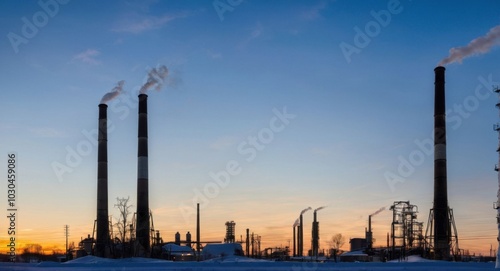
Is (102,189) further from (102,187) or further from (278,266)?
(278,266)

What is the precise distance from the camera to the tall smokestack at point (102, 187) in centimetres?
5891

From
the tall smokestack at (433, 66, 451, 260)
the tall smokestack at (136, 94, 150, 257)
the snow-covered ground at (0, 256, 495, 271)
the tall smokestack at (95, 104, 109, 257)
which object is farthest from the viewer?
the tall smokestack at (95, 104, 109, 257)

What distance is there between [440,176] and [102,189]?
3036 cm

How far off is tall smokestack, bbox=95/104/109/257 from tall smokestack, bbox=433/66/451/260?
29661 mm

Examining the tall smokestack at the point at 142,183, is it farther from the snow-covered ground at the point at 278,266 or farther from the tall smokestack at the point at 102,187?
the snow-covered ground at the point at 278,266

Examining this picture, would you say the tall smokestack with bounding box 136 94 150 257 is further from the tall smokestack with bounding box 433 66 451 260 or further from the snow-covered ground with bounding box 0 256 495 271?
the tall smokestack with bounding box 433 66 451 260

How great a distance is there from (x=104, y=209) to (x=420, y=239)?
98.0 ft

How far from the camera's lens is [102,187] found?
59094 millimetres

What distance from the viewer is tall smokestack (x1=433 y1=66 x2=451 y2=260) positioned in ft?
178

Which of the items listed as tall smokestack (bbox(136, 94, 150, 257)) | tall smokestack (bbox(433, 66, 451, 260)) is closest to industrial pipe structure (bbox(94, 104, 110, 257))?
tall smokestack (bbox(136, 94, 150, 257))

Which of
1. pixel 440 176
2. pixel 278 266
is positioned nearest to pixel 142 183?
pixel 440 176

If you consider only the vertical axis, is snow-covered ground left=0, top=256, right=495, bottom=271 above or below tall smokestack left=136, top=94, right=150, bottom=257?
below

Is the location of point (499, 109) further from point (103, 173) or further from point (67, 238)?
point (67, 238)

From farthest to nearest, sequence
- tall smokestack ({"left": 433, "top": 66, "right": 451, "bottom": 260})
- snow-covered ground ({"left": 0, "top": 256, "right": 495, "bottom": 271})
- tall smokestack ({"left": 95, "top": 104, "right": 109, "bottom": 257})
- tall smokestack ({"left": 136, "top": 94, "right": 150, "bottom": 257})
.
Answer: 1. tall smokestack ({"left": 95, "top": 104, "right": 109, "bottom": 257})
2. tall smokestack ({"left": 136, "top": 94, "right": 150, "bottom": 257})
3. tall smokestack ({"left": 433, "top": 66, "right": 451, "bottom": 260})
4. snow-covered ground ({"left": 0, "top": 256, "right": 495, "bottom": 271})
